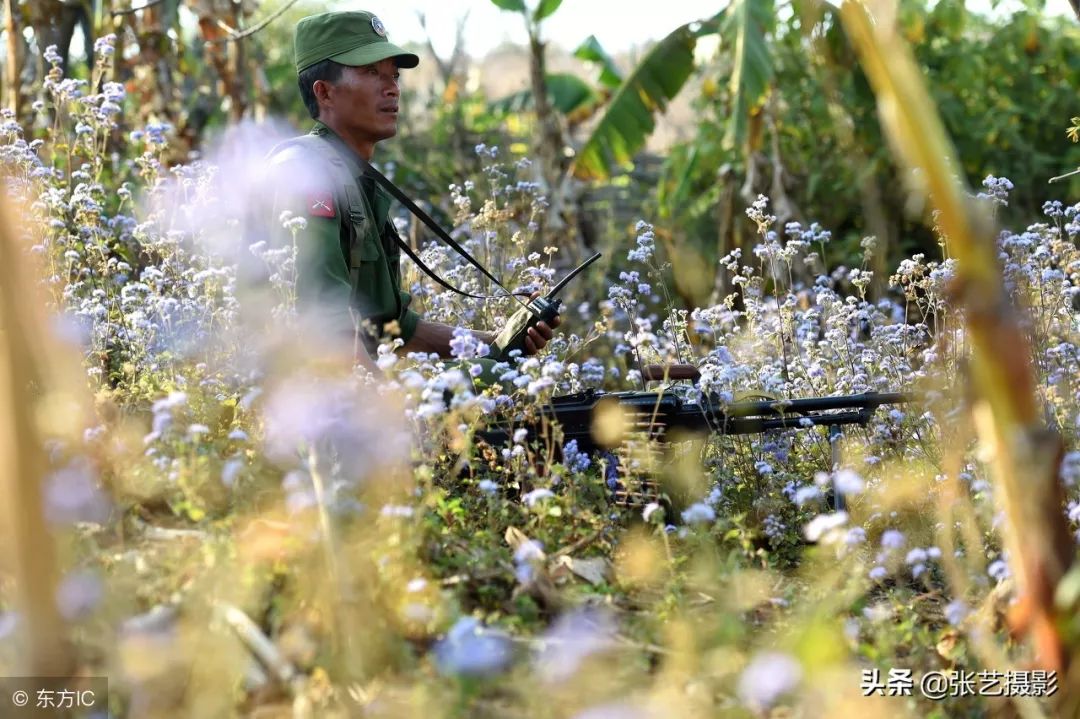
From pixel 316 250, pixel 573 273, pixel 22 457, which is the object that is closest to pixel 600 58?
pixel 573 273

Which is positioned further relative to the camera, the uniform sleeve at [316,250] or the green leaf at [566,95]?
the green leaf at [566,95]

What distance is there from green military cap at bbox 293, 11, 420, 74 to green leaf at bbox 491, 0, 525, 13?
5.31 meters

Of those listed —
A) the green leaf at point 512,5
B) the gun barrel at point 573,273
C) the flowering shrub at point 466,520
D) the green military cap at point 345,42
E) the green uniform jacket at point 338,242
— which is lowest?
the flowering shrub at point 466,520

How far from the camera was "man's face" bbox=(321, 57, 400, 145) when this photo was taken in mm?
4148

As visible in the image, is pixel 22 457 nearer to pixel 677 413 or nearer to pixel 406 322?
pixel 677 413

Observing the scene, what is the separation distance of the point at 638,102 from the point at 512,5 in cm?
133

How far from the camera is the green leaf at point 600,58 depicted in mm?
11055

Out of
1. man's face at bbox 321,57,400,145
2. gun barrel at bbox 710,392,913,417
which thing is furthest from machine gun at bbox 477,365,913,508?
man's face at bbox 321,57,400,145

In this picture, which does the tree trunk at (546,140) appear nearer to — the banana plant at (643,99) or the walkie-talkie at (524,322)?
the banana plant at (643,99)

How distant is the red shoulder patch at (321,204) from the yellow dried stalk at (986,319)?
2007mm

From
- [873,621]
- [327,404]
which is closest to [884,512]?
[873,621]

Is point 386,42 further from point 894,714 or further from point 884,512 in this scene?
point 894,714

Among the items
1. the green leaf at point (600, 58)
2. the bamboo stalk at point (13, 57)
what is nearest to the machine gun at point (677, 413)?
the bamboo stalk at point (13, 57)

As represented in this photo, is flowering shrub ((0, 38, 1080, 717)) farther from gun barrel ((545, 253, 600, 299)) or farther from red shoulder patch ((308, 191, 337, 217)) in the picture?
gun barrel ((545, 253, 600, 299))
